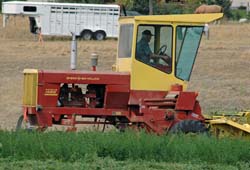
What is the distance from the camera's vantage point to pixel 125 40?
54.9 feet

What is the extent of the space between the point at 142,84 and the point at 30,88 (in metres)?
1.94

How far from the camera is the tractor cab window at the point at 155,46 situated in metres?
16.2

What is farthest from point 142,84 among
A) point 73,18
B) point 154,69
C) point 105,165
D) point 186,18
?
point 73,18

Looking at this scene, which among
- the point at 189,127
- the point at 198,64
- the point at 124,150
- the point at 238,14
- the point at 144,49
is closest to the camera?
the point at 124,150

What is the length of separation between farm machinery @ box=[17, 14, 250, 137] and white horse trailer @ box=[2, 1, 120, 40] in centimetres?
3763

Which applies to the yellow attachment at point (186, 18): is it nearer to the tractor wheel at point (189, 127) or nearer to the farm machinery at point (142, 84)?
the farm machinery at point (142, 84)

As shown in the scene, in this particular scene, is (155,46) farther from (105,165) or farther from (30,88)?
(105,165)

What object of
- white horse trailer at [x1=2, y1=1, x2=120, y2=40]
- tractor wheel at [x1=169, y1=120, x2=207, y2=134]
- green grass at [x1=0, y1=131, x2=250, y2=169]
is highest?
green grass at [x1=0, y1=131, x2=250, y2=169]

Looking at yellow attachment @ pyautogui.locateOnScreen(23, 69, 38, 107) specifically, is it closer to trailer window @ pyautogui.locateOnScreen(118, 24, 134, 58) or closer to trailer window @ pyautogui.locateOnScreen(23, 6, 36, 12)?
trailer window @ pyautogui.locateOnScreen(118, 24, 134, 58)

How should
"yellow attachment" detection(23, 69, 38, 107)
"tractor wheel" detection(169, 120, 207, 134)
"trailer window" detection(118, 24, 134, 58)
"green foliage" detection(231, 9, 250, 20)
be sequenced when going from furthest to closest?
"green foliage" detection(231, 9, 250, 20) < "trailer window" detection(118, 24, 134, 58) < "yellow attachment" detection(23, 69, 38, 107) < "tractor wheel" detection(169, 120, 207, 134)

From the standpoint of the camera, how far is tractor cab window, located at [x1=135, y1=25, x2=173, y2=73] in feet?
53.2

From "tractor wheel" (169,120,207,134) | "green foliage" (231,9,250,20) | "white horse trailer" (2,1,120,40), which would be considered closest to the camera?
"tractor wheel" (169,120,207,134)

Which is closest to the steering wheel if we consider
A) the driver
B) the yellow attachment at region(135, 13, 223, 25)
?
the driver

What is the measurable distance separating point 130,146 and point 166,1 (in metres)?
64.6
